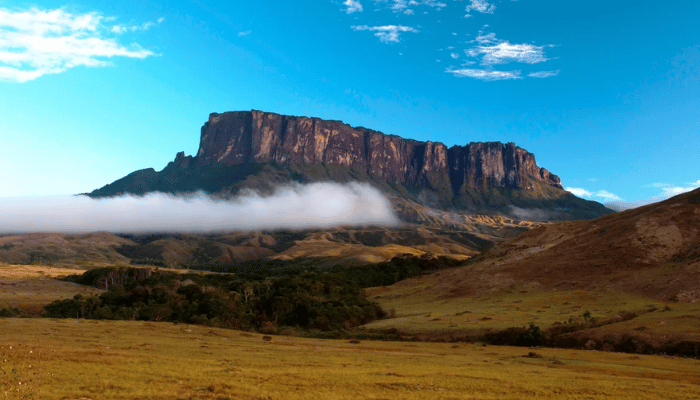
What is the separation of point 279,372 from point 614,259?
10579 centimetres

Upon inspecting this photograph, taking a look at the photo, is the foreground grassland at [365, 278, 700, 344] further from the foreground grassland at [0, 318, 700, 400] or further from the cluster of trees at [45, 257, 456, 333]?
the foreground grassland at [0, 318, 700, 400]

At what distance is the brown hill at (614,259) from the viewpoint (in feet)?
320

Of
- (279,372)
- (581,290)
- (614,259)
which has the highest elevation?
(614,259)

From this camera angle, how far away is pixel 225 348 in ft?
155

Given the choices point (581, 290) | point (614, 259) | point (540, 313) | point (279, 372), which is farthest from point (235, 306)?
point (614, 259)

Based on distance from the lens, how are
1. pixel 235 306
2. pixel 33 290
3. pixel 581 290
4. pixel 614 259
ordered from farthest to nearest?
1. pixel 33 290
2. pixel 614 259
3. pixel 581 290
4. pixel 235 306

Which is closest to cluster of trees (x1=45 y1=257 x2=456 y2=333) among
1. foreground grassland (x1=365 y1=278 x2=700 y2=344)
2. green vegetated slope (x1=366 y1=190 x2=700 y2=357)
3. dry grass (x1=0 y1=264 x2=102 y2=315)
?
foreground grassland (x1=365 y1=278 x2=700 y2=344)

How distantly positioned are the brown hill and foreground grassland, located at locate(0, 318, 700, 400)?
2043 inches

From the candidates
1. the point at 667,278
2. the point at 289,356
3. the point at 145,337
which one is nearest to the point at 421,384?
the point at 289,356

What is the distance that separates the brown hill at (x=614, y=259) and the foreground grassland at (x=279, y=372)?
170ft

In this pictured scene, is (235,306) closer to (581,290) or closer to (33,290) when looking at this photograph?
(581,290)

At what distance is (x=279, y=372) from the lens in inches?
1323

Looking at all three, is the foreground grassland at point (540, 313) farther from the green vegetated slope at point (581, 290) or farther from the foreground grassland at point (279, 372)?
the foreground grassland at point (279, 372)

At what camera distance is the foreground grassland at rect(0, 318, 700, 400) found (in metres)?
27.2
